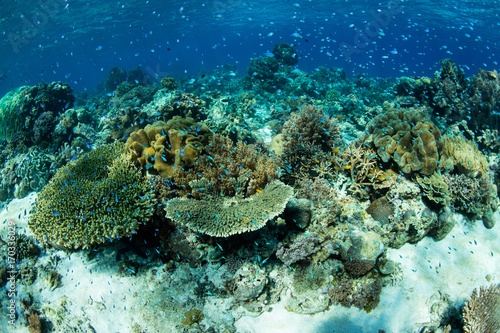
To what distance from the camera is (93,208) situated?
15.4 feet

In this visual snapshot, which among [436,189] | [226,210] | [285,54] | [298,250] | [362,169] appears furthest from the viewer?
[285,54]

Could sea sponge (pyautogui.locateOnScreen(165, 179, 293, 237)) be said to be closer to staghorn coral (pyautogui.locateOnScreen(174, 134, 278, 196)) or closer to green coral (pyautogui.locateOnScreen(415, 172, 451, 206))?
staghorn coral (pyautogui.locateOnScreen(174, 134, 278, 196))

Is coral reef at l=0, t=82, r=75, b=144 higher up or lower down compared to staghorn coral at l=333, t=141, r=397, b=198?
lower down

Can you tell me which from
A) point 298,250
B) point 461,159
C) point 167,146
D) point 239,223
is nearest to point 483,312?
point 461,159

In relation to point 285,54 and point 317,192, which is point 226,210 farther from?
point 285,54

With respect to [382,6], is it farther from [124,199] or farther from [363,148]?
[124,199]

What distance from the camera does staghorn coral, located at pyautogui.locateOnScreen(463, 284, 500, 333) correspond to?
445cm

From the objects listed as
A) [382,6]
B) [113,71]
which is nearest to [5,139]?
[113,71]

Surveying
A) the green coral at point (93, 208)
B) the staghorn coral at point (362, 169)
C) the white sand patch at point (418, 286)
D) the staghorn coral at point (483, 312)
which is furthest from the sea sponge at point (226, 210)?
the staghorn coral at point (483, 312)

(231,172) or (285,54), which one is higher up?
(231,172)

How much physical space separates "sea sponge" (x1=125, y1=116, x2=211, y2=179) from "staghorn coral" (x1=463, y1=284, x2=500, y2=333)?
6.67m

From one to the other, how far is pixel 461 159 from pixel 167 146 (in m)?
8.16

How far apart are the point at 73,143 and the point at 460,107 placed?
58.7 feet

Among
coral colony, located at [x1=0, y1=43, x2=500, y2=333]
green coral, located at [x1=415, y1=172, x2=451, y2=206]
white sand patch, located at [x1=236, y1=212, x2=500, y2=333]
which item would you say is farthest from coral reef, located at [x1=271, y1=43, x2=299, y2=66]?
white sand patch, located at [x1=236, y1=212, x2=500, y2=333]
